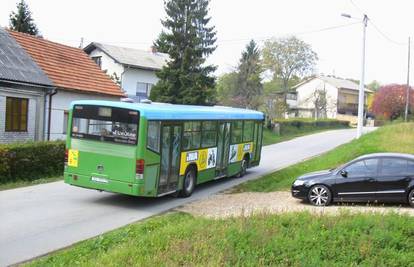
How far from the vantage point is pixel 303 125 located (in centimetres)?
5875

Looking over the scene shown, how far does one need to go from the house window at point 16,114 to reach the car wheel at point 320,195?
13679mm

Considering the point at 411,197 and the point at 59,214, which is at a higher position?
the point at 411,197

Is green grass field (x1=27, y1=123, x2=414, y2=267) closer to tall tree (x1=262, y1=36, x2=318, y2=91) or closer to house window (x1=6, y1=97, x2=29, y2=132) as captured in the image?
house window (x1=6, y1=97, x2=29, y2=132)

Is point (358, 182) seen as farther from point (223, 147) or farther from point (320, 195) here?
point (223, 147)

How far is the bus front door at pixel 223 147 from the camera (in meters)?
18.0

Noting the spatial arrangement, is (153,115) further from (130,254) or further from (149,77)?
(149,77)

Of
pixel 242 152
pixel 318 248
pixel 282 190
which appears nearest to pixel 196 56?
pixel 242 152

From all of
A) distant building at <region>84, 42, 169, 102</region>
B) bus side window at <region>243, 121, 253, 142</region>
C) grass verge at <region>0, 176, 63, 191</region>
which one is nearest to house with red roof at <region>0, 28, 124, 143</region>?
grass verge at <region>0, 176, 63, 191</region>

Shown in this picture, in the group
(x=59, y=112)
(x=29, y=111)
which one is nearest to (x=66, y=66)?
(x=59, y=112)

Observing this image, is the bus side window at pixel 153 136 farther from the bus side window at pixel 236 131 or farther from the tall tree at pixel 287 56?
the tall tree at pixel 287 56

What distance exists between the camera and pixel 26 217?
461 inches

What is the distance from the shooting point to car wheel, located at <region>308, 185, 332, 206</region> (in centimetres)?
1434

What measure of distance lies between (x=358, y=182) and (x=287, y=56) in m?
65.6

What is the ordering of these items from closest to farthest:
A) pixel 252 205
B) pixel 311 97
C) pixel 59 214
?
pixel 59 214, pixel 252 205, pixel 311 97
